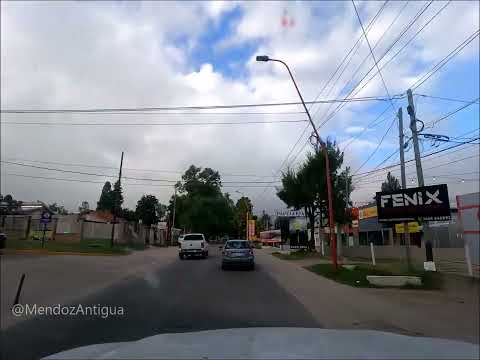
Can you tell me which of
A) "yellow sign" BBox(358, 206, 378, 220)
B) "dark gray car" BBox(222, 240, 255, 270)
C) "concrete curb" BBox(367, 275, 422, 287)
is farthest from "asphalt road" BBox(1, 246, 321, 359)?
"yellow sign" BBox(358, 206, 378, 220)

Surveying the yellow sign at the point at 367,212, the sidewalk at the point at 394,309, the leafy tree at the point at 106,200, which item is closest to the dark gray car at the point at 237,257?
the sidewalk at the point at 394,309

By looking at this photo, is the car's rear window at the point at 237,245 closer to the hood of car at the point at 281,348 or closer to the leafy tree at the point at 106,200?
the hood of car at the point at 281,348

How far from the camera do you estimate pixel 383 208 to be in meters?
20.5

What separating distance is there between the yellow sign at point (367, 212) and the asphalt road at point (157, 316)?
31.4 metres

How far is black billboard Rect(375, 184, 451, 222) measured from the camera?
1881 centimetres

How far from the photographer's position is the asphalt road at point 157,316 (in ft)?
23.2

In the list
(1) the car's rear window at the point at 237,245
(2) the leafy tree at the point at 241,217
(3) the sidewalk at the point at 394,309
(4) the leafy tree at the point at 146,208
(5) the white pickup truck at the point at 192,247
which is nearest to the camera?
(3) the sidewalk at the point at 394,309

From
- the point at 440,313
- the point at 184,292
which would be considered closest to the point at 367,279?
the point at 440,313

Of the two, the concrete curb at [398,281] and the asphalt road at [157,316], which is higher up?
the concrete curb at [398,281]

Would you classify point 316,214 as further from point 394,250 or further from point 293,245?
point 293,245

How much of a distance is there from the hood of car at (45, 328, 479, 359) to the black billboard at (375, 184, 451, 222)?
16.2 meters

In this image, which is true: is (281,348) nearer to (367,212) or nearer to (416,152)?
(416,152)

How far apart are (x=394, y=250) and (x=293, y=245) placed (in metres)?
25.8

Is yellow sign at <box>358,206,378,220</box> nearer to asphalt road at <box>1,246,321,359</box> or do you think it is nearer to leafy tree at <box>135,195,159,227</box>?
asphalt road at <box>1,246,321,359</box>
